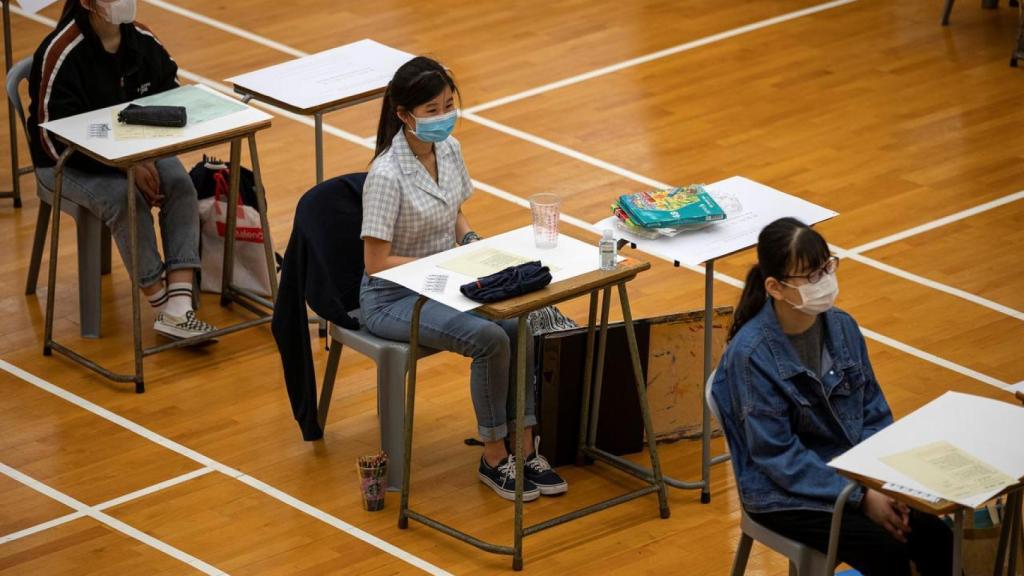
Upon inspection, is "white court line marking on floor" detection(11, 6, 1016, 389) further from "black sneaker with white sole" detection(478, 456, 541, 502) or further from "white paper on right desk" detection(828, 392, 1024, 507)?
"white paper on right desk" detection(828, 392, 1024, 507)

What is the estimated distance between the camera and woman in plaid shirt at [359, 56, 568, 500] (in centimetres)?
534

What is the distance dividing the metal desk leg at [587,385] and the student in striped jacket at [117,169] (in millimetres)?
1671

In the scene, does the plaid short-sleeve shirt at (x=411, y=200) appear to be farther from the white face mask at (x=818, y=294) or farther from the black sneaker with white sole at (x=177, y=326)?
the white face mask at (x=818, y=294)

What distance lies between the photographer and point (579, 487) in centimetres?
559

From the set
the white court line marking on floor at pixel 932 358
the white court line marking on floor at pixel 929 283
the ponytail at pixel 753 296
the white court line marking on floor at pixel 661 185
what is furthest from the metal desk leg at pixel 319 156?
the ponytail at pixel 753 296

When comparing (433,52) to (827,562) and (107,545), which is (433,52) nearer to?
(107,545)

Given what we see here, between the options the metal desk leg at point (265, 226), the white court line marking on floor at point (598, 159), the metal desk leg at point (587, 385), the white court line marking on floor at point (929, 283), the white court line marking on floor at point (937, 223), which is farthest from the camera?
the white court line marking on floor at point (937, 223)

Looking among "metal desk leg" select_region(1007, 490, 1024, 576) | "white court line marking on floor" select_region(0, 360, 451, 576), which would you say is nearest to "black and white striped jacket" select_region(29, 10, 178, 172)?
"white court line marking on floor" select_region(0, 360, 451, 576)

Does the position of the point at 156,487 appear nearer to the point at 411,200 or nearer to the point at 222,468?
the point at 222,468

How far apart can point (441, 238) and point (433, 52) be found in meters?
4.19

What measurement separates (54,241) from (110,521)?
4.66 ft

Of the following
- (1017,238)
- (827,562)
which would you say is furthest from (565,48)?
(827,562)

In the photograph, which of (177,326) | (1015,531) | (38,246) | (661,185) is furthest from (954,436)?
(38,246)

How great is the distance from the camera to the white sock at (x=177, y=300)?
21.4 feet
